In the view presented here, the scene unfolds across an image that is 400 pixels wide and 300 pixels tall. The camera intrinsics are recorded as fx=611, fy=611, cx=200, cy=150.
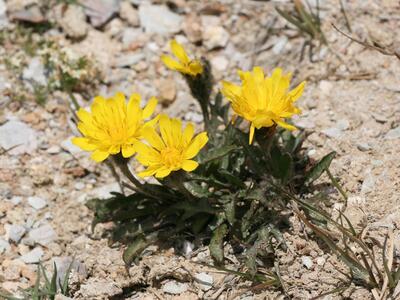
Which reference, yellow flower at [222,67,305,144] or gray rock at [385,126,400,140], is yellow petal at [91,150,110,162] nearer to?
yellow flower at [222,67,305,144]

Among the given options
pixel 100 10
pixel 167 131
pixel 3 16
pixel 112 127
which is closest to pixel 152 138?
pixel 167 131

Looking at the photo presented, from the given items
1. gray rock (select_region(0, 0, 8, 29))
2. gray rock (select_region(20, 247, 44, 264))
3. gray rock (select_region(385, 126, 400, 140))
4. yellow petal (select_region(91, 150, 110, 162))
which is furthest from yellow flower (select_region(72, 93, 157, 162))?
gray rock (select_region(0, 0, 8, 29))

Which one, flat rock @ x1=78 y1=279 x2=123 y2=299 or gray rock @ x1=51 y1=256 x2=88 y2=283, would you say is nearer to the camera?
flat rock @ x1=78 y1=279 x2=123 y2=299

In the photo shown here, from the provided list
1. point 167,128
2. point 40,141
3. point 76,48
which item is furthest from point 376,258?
point 76,48

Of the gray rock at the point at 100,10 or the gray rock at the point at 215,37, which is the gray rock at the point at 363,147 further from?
the gray rock at the point at 100,10

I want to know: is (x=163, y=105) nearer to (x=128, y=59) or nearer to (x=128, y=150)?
(x=128, y=59)

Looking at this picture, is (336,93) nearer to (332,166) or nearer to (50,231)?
(332,166)
